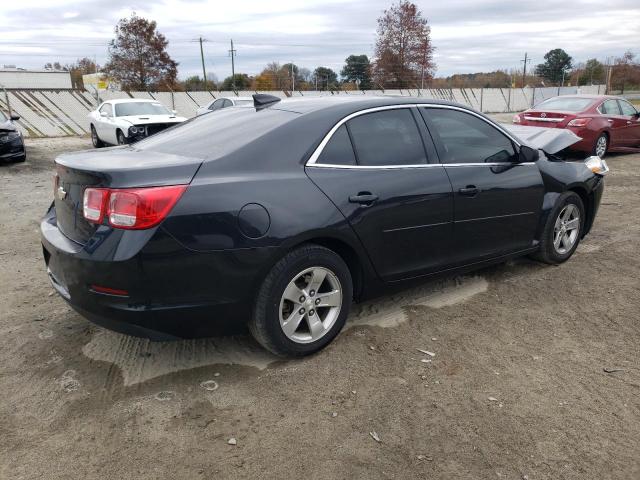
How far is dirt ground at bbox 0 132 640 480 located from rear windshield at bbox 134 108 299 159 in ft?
4.21

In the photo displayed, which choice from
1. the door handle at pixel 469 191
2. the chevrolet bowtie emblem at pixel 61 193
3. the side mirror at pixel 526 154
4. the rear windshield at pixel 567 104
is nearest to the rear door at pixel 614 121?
the rear windshield at pixel 567 104

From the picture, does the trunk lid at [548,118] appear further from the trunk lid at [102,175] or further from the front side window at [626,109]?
the trunk lid at [102,175]

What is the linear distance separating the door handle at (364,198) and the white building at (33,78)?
79.1m

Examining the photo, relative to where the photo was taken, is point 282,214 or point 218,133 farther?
point 218,133

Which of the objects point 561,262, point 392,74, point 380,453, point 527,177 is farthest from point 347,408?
point 392,74

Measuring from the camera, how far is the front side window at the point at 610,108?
11668mm

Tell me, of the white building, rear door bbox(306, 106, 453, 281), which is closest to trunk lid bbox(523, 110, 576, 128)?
rear door bbox(306, 106, 453, 281)

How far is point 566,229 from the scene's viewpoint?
495 cm

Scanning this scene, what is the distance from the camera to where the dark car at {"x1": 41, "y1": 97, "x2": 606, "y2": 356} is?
2.71 metres

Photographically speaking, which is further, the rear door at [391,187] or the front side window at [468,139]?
the front side window at [468,139]

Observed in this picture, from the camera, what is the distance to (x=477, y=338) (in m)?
3.56

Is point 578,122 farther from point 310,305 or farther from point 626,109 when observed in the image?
point 310,305

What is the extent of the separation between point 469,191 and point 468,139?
0.48 metres

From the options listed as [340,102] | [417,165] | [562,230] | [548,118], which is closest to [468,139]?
[417,165]
